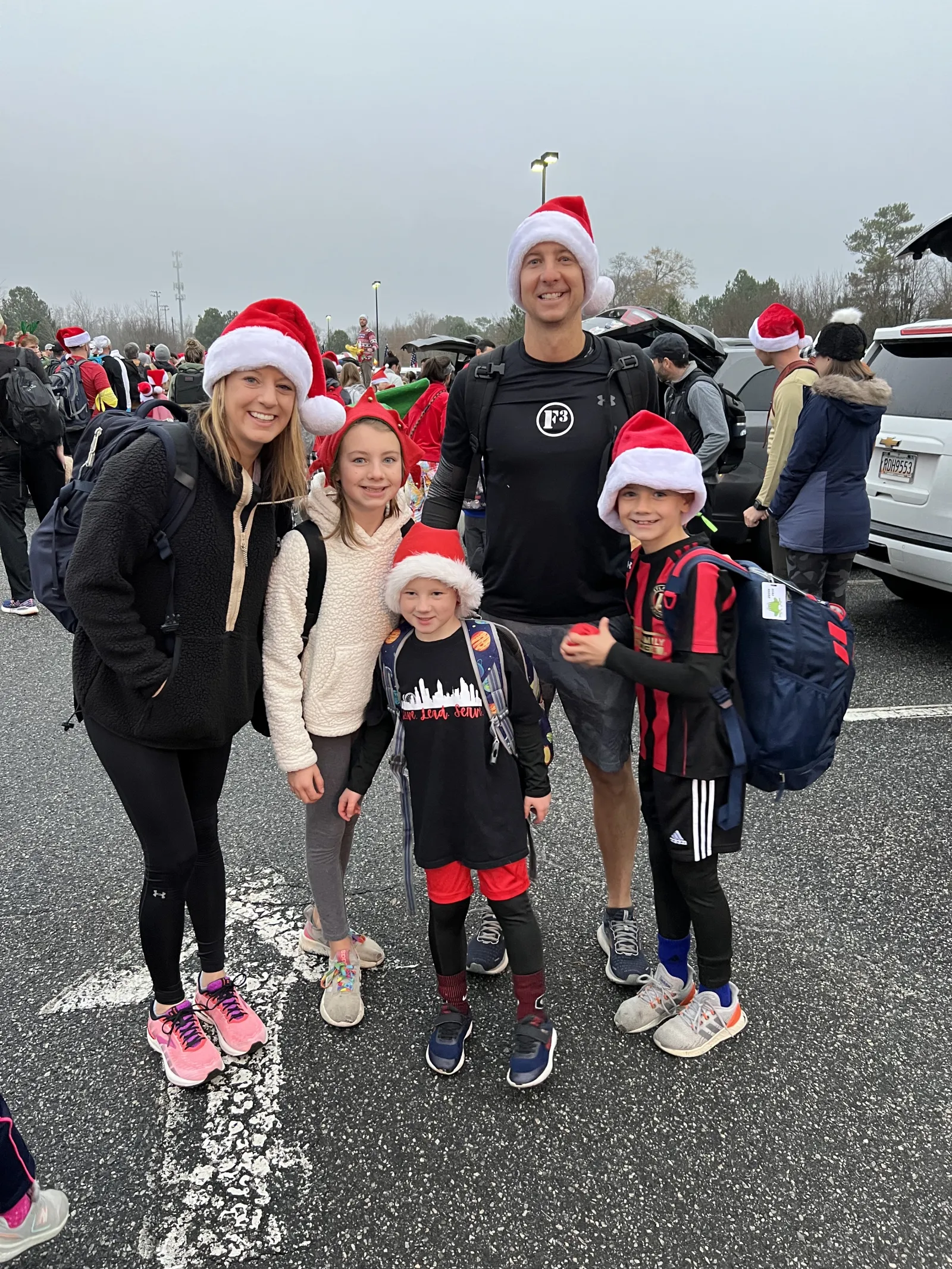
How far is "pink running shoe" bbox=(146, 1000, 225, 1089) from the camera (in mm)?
2062

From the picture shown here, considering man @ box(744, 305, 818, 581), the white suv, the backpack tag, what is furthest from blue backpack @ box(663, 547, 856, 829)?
the white suv

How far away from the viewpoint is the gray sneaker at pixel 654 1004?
7.38ft

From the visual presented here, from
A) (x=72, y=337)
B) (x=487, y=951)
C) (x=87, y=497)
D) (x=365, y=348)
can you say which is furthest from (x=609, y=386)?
(x=365, y=348)

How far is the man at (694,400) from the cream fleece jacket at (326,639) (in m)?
3.65

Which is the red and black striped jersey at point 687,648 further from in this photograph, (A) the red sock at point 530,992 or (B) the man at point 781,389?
(B) the man at point 781,389

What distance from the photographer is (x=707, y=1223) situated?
5.58 ft

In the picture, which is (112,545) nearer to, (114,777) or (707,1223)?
(114,777)

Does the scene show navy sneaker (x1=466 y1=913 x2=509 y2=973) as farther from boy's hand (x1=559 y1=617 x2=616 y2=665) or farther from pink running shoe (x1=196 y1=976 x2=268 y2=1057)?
boy's hand (x1=559 y1=617 x2=616 y2=665)

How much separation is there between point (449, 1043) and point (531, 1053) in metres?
0.22

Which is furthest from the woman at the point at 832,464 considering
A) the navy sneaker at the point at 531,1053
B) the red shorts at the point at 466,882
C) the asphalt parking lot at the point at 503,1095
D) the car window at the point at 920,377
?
the navy sneaker at the point at 531,1053

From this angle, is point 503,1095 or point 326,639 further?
point 326,639

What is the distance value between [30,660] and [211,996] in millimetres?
3910

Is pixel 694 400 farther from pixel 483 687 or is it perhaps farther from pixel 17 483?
pixel 17 483

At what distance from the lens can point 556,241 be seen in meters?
2.25
